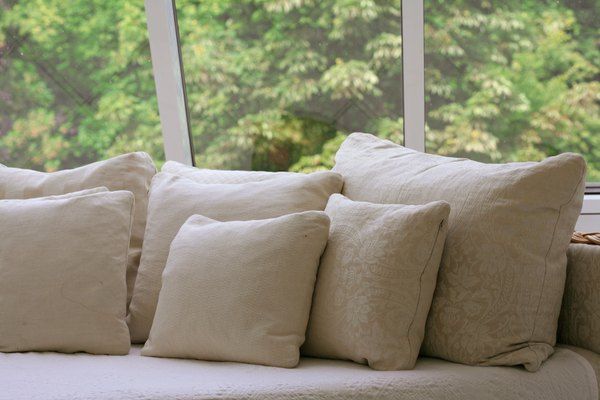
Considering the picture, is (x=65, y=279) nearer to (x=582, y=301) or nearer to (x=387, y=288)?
(x=387, y=288)

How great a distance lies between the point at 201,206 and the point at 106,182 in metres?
0.38

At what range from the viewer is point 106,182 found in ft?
7.20

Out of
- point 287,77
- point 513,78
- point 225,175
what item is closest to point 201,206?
point 225,175

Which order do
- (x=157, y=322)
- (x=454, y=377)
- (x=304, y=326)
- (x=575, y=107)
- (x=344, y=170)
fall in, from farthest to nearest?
(x=575, y=107) < (x=344, y=170) < (x=157, y=322) < (x=304, y=326) < (x=454, y=377)

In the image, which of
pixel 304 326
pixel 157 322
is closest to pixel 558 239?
pixel 304 326

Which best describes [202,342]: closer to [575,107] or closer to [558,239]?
[558,239]

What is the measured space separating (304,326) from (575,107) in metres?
1.63

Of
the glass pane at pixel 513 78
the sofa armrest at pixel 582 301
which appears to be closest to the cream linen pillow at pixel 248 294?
the sofa armrest at pixel 582 301

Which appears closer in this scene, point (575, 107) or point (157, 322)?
point (157, 322)

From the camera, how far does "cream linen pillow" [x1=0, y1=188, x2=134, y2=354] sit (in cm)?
189

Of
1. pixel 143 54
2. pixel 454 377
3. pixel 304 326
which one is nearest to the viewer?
pixel 454 377

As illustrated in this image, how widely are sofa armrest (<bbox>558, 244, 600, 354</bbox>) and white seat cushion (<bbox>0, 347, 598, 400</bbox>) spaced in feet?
0.20

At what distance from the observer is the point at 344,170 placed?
2018 millimetres

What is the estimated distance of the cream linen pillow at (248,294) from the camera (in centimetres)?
163
